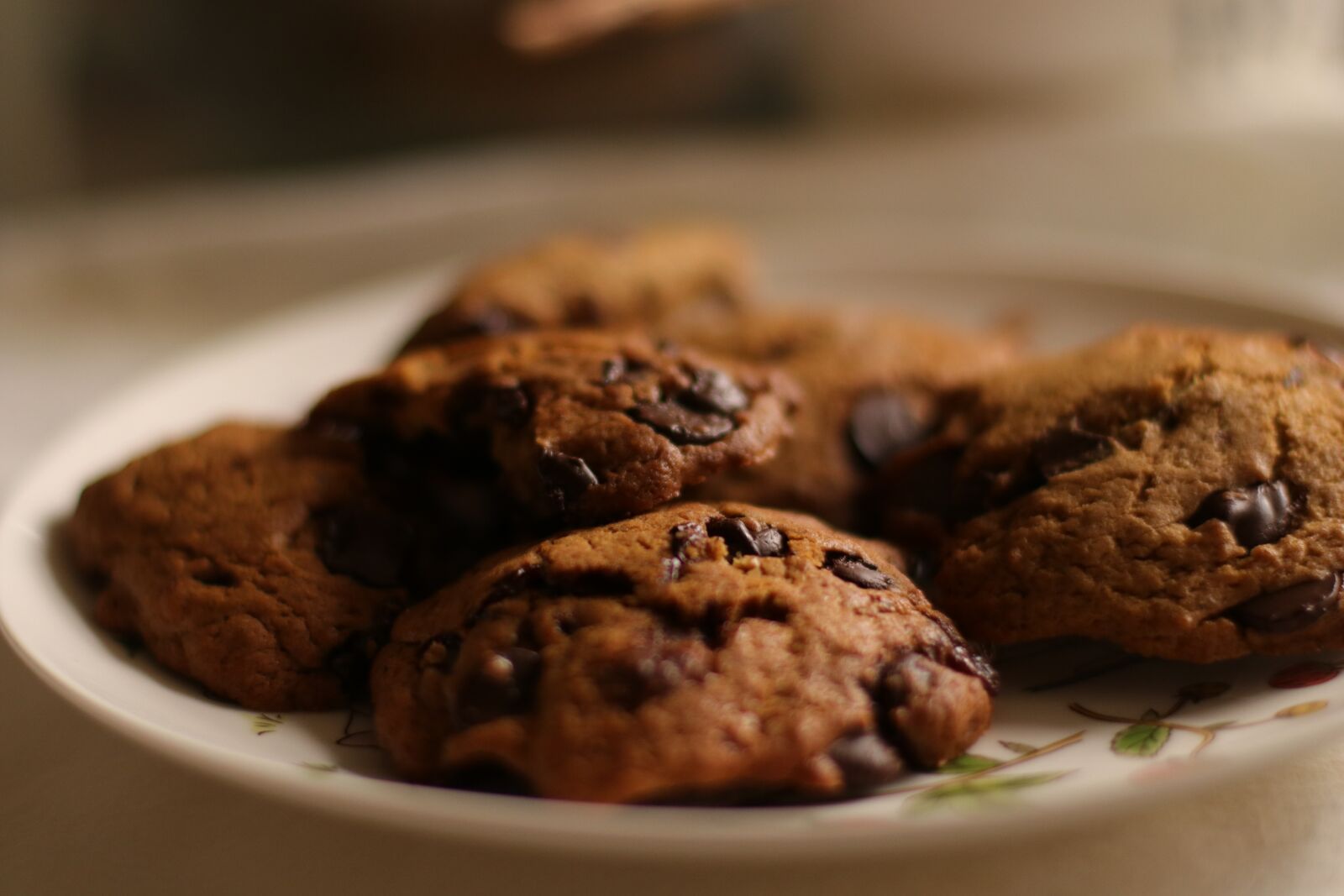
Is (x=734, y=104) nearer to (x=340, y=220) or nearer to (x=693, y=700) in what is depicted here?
(x=340, y=220)

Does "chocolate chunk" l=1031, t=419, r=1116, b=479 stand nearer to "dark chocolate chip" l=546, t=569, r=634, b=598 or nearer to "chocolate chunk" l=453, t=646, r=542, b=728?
"dark chocolate chip" l=546, t=569, r=634, b=598

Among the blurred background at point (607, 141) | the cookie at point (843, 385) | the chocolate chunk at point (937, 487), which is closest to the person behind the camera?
the chocolate chunk at point (937, 487)

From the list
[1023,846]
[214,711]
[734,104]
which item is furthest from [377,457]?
[734,104]

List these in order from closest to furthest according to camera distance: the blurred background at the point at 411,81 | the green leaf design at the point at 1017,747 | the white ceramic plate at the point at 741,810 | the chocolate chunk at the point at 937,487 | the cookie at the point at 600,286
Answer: the white ceramic plate at the point at 741,810 → the green leaf design at the point at 1017,747 → the chocolate chunk at the point at 937,487 → the cookie at the point at 600,286 → the blurred background at the point at 411,81

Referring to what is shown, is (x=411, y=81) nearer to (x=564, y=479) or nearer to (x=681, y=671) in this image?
(x=564, y=479)

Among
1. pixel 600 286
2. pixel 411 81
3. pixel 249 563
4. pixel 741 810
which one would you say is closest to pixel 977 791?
pixel 741 810

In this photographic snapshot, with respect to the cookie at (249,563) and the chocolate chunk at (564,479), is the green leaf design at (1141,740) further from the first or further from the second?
the cookie at (249,563)

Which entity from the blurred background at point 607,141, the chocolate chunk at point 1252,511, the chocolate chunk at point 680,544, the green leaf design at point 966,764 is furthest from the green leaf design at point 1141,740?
the blurred background at point 607,141

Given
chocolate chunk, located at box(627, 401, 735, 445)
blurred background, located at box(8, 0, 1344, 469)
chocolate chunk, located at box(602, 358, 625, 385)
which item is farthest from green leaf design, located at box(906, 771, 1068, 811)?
blurred background, located at box(8, 0, 1344, 469)
